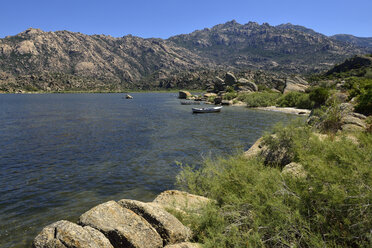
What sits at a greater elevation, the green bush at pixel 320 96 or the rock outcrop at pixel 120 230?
the green bush at pixel 320 96

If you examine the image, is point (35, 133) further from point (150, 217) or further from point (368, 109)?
point (368, 109)

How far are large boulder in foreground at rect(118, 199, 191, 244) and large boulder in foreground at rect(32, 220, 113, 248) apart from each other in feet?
4.86

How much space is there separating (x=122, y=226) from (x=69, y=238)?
1.45 meters

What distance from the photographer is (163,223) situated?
711 cm

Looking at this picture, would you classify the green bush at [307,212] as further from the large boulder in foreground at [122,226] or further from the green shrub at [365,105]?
the green shrub at [365,105]

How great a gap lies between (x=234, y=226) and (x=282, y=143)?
31.3 ft

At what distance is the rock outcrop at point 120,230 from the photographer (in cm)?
574

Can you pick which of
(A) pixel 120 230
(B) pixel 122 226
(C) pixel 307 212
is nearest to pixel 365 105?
(C) pixel 307 212

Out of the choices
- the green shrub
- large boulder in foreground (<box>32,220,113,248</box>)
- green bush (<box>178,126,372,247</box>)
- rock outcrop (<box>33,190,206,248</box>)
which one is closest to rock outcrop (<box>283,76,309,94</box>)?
the green shrub

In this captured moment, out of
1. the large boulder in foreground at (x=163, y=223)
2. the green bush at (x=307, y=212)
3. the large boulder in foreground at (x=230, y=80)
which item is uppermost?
the large boulder in foreground at (x=230, y=80)

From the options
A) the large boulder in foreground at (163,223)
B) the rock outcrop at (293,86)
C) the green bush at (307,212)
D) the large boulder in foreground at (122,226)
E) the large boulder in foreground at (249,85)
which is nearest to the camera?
the green bush at (307,212)

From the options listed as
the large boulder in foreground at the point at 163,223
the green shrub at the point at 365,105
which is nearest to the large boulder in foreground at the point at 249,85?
the green shrub at the point at 365,105

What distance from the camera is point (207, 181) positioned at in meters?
10.4

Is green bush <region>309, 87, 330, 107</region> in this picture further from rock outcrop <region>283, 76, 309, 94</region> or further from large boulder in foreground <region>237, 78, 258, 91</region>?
large boulder in foreground <region>237, 78, 258, 91</region>
